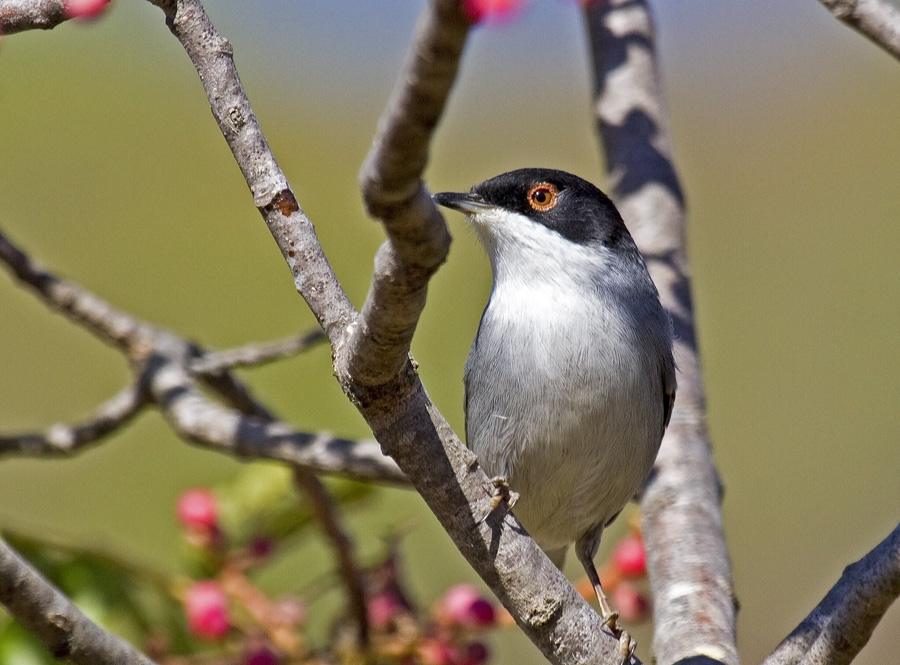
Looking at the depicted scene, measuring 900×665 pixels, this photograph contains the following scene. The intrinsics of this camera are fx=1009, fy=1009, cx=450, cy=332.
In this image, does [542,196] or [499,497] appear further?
[542,196]

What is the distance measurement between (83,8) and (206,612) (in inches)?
94.9

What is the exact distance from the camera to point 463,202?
4.25m

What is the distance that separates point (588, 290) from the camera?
13.6 feet

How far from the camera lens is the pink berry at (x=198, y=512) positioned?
4.29 meters

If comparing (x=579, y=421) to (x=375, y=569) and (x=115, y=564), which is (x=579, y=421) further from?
(x=115, y=564)

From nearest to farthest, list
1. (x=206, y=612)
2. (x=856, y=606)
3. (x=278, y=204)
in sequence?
(x=278, y=204), (x=856, y=606), (x=206, y=612)

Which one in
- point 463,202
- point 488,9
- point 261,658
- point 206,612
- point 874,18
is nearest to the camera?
point 488,9

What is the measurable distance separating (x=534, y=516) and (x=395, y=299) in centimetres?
268

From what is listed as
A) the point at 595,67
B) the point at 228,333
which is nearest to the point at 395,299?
the point at 595,67

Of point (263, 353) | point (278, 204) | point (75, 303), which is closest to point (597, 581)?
point (263, 353)

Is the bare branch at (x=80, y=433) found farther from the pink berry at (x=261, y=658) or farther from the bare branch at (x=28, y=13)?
the bare branch at (x=28, y=13)

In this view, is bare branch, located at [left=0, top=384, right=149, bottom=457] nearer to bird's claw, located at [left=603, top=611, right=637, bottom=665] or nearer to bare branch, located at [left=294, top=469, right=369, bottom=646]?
bare branch, located at [left=294, top=469, right=369, bottom=646]

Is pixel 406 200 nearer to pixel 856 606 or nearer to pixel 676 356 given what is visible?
pixel 856 606

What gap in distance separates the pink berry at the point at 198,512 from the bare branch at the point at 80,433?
1.74ft
